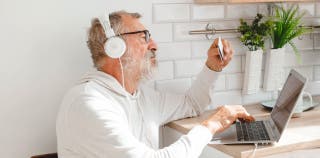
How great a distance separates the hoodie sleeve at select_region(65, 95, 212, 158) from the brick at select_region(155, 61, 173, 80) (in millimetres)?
523

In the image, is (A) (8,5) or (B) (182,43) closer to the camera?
(A) (8,5)

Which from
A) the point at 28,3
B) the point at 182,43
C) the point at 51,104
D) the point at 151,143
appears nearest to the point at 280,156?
the point at 151,143

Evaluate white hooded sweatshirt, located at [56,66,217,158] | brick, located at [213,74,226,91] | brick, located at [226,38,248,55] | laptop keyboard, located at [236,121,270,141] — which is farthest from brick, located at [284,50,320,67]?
white hooded sweatshirt, located at [56,66,217,158]

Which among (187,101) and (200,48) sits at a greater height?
(200,48)

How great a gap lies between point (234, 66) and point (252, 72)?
0.10 m

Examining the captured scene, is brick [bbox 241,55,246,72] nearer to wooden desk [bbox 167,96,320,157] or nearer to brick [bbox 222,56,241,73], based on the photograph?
brick [bbox 222,56,241,73]

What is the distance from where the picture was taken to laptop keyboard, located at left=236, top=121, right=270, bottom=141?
1827mm

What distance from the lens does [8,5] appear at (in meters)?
1.98

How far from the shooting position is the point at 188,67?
2.36m

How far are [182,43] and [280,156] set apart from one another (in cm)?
77

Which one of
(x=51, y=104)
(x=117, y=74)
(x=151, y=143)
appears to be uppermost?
(x=117, y=74)

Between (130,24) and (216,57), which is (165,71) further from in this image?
(130,24)

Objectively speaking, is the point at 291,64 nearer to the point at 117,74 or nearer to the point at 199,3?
the point at 199,3

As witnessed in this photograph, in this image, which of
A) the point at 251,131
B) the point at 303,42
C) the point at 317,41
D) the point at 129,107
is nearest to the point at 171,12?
the point at 129,107
